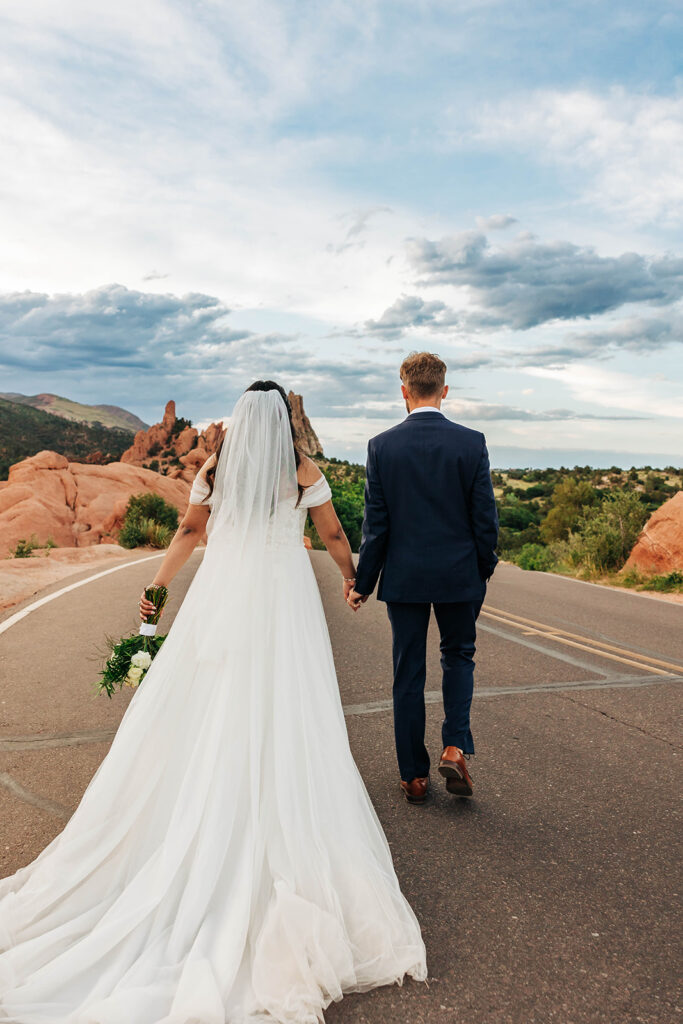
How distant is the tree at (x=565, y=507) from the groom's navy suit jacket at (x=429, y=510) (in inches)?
1744

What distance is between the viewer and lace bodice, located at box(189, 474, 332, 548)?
3.65 meters

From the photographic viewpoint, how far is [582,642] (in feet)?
29.3

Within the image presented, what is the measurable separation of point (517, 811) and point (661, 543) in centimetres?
1351

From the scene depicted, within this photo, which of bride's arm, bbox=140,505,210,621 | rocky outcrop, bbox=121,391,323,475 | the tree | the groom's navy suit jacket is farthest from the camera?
rocky outcrop, bbox=121,391,323,475

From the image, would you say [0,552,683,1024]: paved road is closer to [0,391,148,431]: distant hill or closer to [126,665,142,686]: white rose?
[126,665,142,686]: white rose

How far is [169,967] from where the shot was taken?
260cm

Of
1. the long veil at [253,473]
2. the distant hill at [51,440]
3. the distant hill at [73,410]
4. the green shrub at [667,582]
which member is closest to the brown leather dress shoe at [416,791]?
the long veil at [253,473]

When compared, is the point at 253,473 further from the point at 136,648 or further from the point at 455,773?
the point at 455,773

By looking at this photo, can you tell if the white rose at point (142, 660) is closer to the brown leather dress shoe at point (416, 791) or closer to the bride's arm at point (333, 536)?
the bride's arm at point (333, 536)

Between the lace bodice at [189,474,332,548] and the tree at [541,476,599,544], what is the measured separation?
147 ft

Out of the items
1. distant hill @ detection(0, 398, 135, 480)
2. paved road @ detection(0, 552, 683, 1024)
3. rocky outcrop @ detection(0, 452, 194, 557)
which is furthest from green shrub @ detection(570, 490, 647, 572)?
distant hill @ detection(0, 398, 135, 480)

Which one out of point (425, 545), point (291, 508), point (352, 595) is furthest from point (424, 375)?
point (352, 595)

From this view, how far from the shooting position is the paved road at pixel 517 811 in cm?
273

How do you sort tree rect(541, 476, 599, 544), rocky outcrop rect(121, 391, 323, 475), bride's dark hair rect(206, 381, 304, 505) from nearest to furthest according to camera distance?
1. bride's dark hair rect(206, 381, 304, 505)
2. tree rect(541, 476, 599, 544)
3. rocky outcrop rect(121, 391, 323, 475)
